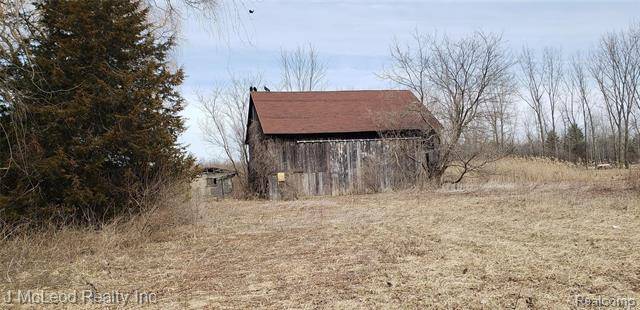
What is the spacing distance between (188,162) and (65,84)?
3.24 m

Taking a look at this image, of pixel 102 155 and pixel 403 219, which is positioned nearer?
pixel 102 155

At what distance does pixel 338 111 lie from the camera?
2439 cm

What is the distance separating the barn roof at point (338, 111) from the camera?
73.7 feet

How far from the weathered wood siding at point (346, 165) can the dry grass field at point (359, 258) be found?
9.20m

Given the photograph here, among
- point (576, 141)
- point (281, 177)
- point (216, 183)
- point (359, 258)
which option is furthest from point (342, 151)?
point (576, 141)

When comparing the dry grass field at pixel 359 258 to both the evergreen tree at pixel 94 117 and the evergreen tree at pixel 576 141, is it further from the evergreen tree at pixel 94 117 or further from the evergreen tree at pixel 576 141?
the evergreen tree at pixel 576 141

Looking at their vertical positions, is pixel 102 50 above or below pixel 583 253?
above

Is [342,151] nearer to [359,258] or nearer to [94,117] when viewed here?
[94,117]

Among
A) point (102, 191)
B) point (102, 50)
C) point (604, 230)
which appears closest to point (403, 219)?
point (604, 230)

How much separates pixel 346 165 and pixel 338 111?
3.12 meters

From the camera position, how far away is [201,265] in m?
7.60

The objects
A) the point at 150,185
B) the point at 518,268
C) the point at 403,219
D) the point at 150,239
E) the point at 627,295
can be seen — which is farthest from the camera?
Result: the point at 403,219

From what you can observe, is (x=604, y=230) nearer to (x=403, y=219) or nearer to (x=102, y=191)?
(x=403, y=219)

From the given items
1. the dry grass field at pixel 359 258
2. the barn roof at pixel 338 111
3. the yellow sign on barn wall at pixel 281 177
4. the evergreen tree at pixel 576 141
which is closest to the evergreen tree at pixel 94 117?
the dry grass field at pixel 359 258
